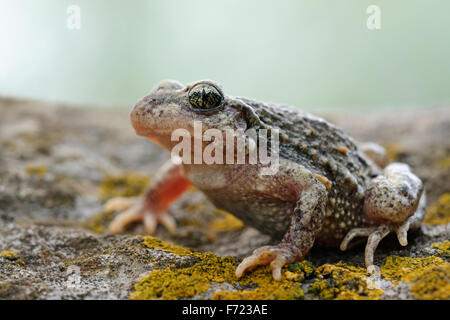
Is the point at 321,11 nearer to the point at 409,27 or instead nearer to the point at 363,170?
the point at 409,27

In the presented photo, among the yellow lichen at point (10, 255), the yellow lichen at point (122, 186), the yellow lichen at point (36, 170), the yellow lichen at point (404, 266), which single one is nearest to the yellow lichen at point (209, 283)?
the yellow lichen at point (404, 266)

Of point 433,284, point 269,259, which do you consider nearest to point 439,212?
point 433,284

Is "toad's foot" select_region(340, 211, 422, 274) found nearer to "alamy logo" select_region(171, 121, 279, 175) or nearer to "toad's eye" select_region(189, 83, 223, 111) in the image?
"alamy logo" select_region(171, 121, 279, 175)

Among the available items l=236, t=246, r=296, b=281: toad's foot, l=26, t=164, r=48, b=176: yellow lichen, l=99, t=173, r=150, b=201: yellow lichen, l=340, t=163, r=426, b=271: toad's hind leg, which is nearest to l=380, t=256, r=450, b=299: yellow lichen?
l=340, t=163, r=426, b=271: toad's hind leg

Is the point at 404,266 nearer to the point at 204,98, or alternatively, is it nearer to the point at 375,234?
the point at 375,234

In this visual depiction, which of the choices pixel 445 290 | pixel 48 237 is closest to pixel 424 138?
pixel 445 290
